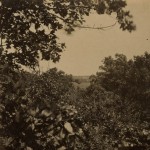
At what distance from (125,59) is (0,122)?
55052 mm

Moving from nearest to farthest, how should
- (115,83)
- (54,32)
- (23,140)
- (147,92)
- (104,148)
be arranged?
(23,140) → (54,32) → (104,148) → (147,92) → (115,83)

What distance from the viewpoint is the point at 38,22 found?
1329 centimetres

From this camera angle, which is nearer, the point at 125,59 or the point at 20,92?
the point at 20,92

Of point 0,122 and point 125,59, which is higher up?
point 125,59

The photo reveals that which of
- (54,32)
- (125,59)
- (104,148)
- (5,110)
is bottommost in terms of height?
(104,148)

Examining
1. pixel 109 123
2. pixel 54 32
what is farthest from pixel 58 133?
pixel 109 123

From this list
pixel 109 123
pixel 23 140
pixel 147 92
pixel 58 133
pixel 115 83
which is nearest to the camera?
pixel 58 133

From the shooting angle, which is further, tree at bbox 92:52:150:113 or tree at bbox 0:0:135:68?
tree at bbox 92:52:150:113

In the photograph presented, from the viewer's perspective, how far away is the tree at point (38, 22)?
41.2 feet

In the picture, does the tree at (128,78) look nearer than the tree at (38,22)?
No

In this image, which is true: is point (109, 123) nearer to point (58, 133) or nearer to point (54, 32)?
point (54, 32)

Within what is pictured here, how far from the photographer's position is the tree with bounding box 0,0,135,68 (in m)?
12.6

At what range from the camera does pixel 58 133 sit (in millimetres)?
5949

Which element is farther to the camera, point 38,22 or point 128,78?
point 128,78
